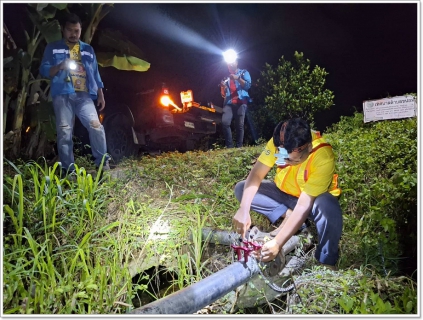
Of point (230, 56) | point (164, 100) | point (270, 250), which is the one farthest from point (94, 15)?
point (270, 250)

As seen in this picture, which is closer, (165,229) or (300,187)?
(300,187)

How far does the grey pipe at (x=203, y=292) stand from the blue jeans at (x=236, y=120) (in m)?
1.22

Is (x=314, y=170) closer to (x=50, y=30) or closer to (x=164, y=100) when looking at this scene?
(x=164, y=100)

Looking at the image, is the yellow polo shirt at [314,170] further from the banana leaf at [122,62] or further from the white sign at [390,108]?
the banana leaf at [122,62]

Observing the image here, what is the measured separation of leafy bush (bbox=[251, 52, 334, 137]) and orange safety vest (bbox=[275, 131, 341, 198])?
1.80 ft

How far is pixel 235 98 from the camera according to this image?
9.57 ft

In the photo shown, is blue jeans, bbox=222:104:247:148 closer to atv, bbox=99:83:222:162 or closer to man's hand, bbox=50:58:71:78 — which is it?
atv, bbox=99:83:222:162

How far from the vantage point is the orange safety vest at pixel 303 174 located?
217 cm

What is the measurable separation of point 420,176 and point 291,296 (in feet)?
3.50

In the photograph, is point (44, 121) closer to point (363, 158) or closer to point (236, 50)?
point (236, 50)

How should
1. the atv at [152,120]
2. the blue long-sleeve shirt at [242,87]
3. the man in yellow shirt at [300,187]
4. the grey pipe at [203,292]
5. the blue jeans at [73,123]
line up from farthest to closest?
the atv at [152,120] → the blue long-sleeve shirt at [242,87] → the blue jeans at [73,123] → the man in yellow shirt at [300,187] → the grey pipe at [203,292]

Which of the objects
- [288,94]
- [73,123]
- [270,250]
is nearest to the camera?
[270,250]

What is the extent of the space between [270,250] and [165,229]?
2.55 ft

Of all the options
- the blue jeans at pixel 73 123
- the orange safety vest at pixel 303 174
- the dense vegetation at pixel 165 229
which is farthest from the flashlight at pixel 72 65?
the orange safety vest at pixel 303 174
